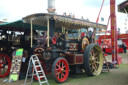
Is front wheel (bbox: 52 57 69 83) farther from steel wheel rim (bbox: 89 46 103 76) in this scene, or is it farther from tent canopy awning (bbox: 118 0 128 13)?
tent canopy awning (bbox: 118 0 128 13)

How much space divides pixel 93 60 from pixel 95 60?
0.38m

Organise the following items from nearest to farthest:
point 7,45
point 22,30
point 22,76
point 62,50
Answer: point 62,50 < point 22,76 < point 7,45 < point 22,30

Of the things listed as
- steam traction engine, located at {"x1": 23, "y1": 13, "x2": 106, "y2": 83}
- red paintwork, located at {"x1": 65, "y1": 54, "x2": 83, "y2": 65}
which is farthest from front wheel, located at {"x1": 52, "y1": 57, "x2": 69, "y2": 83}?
red paintwork, located at {"x1": 65, "y1": 54, "x2": 83, "y2": 65}

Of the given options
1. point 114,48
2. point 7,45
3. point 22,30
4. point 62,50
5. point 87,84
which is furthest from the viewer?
point 114,48

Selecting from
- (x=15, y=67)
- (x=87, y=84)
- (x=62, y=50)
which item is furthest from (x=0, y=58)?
(x=87, y=84)

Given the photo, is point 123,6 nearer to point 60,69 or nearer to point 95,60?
point 95,60

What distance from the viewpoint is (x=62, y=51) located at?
6.14 metres

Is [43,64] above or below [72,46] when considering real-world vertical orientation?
below

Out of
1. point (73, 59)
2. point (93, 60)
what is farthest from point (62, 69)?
point (93, 60)

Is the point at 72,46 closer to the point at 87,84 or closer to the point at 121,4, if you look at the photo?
the point at 87,84

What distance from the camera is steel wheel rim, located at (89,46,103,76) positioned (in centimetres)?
697

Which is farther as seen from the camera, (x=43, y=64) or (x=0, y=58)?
(x=0, y=58)

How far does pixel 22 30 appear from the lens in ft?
28.7

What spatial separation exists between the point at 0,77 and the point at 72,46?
333 cm
